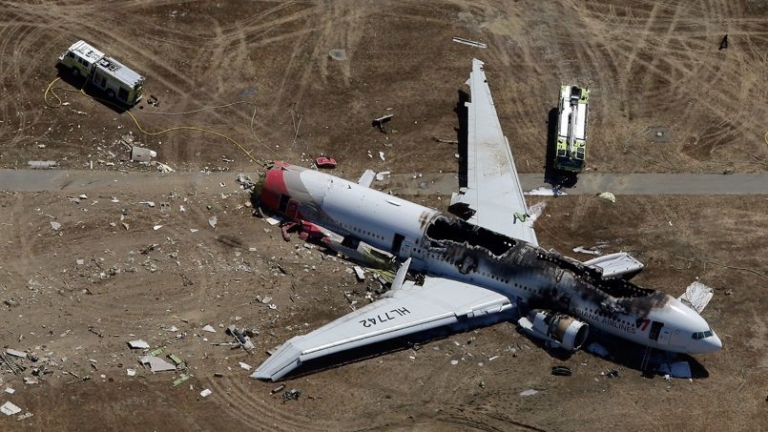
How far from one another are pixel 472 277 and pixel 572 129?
16.1 meters

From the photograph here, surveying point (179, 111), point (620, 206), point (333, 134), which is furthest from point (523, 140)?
point (179, 111)

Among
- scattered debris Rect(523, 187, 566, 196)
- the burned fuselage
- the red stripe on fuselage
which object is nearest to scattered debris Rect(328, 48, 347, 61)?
the red stripe on fuselage

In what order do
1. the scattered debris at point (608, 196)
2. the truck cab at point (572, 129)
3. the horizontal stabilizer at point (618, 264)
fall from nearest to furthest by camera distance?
the horizontal stabilizer at point (618, 264) → the scattered debris at point (608, 196) → the truck cab at point (572, 129)

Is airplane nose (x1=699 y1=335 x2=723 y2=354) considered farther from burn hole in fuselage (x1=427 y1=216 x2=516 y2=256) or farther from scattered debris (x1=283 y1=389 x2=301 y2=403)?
scattered debris (x1=283 y1=389 x2=301 y2=403)

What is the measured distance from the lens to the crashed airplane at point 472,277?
49125 mm

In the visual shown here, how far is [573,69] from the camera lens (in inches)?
2771

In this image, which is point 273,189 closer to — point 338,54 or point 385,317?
point 385,317

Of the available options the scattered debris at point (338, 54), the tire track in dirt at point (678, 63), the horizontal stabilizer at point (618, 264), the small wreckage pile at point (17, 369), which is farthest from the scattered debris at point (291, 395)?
the tire track in dirt at point (678, 63)

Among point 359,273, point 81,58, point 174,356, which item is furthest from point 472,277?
point 81,58

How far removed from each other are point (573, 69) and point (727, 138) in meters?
12.5

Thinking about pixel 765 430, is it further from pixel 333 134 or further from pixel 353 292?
pixel 333 134

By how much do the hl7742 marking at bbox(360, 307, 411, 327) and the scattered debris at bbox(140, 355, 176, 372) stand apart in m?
10.3

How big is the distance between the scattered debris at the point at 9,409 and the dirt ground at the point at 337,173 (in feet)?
1.05

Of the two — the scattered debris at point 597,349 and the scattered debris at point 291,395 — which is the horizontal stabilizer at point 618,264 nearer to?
the scattered debris at point 597,349
